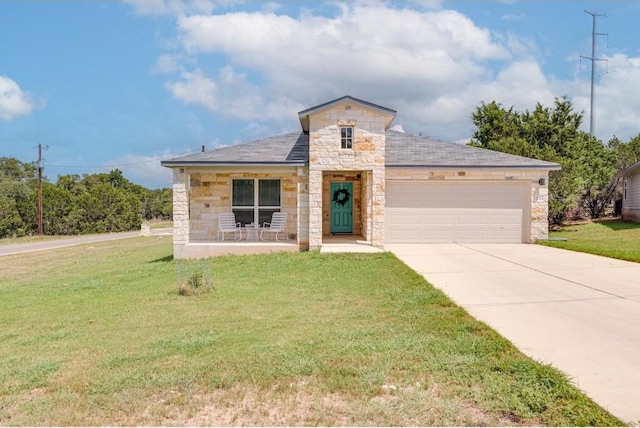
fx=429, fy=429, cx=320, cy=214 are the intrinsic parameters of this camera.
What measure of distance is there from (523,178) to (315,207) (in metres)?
7.46

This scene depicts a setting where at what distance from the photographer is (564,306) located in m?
6.19

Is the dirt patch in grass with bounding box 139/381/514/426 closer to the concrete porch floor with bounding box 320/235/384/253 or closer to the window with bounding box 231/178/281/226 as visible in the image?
the concrete porch floor with bounding box 320/235/384/253

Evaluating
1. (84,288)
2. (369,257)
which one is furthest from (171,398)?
(369,257)

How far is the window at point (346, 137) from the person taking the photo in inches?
533

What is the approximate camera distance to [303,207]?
546 inches

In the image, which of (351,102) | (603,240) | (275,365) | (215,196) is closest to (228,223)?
(215,196)

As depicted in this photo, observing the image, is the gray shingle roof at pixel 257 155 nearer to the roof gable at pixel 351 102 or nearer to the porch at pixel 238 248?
the roof gable at pixel 351 102

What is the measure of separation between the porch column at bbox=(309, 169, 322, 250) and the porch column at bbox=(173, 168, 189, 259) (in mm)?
4007

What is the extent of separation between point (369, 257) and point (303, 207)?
2.97m

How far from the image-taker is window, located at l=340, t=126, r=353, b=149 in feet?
44.4

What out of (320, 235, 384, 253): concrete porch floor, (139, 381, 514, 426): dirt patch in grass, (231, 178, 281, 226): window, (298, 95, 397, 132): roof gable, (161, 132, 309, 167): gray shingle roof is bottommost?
(139, 381, 514, 426): dirt patch in grass

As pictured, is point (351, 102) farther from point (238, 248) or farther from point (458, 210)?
point (238, 248)

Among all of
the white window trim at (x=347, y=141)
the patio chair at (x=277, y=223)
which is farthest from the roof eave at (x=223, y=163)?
the patio chair at (x=277, y=223)

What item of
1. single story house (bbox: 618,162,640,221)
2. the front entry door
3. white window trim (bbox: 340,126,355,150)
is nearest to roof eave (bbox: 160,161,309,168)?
white window trim (bbox: 340,126,355,150)
